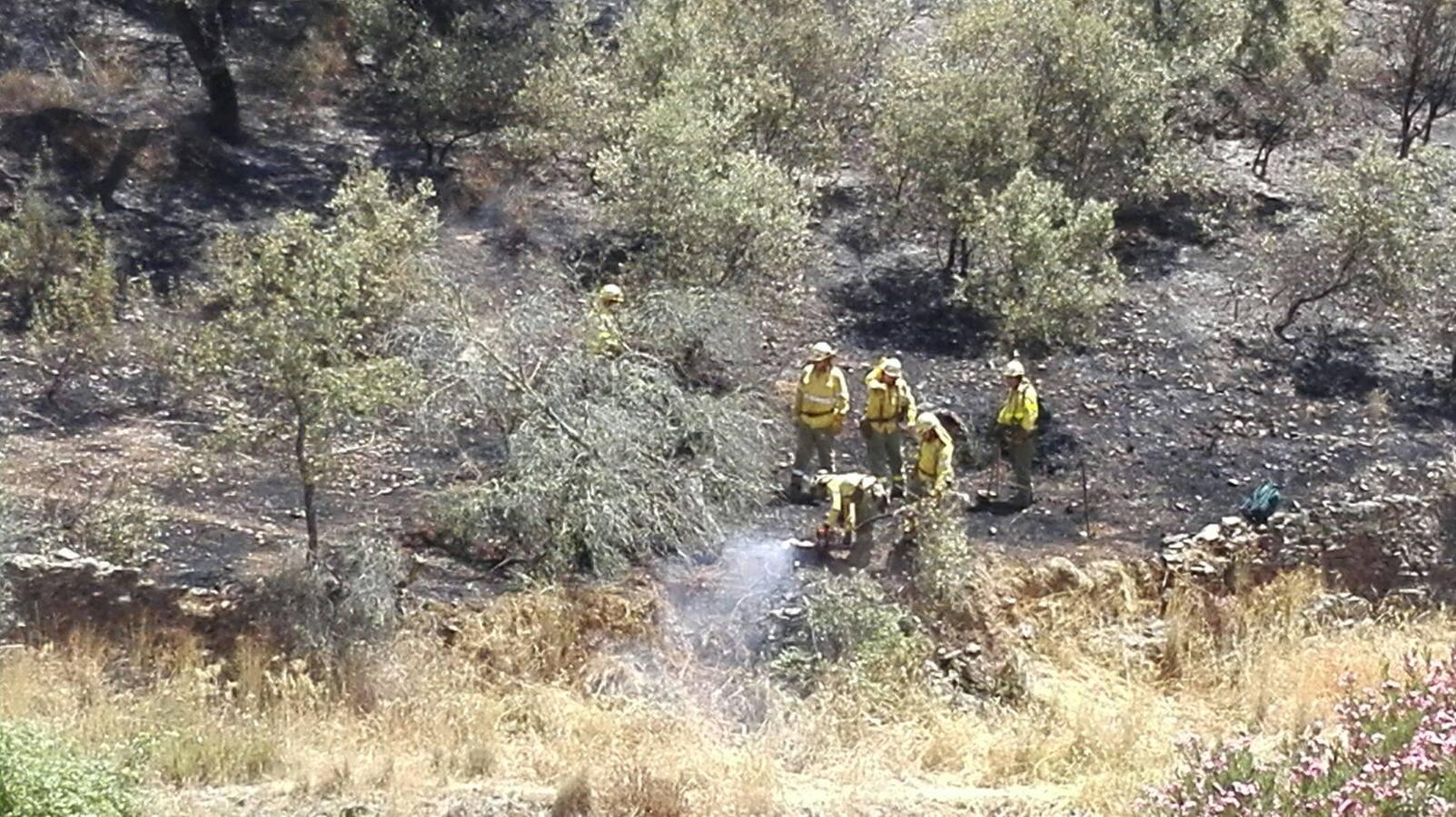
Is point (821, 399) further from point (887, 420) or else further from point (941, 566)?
point (941, 566)

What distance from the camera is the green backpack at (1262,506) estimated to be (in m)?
13.3

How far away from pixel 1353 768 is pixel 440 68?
14346mm

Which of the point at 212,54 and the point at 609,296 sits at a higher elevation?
the point at 212,54

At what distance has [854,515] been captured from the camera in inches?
480

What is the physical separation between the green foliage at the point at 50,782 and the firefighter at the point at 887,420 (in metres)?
6.79

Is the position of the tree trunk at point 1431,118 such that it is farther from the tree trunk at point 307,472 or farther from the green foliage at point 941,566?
the tree trunk at point 307,472

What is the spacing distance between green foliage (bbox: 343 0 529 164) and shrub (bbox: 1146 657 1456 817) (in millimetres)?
13175

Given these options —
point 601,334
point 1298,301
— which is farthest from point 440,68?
point 1298,301

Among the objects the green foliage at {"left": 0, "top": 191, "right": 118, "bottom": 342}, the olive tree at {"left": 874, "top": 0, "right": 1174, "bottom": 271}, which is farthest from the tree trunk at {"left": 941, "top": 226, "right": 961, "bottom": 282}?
the green foliage at {"left": 0, "top": 191, "right": 118, "bottom": 342}

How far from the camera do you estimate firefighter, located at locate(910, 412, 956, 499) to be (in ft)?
40.5

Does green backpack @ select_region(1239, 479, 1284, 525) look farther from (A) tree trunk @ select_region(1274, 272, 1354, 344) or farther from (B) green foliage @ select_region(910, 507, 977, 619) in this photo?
(A) tree trunk @ select_region(1274, 272, 1354, 344)

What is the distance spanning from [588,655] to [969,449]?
14.6 ft

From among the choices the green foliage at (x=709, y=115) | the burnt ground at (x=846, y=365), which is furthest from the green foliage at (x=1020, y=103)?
the burnt ground at (x=846, y=365)

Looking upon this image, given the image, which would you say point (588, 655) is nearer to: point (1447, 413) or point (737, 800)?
point (737, 800)
